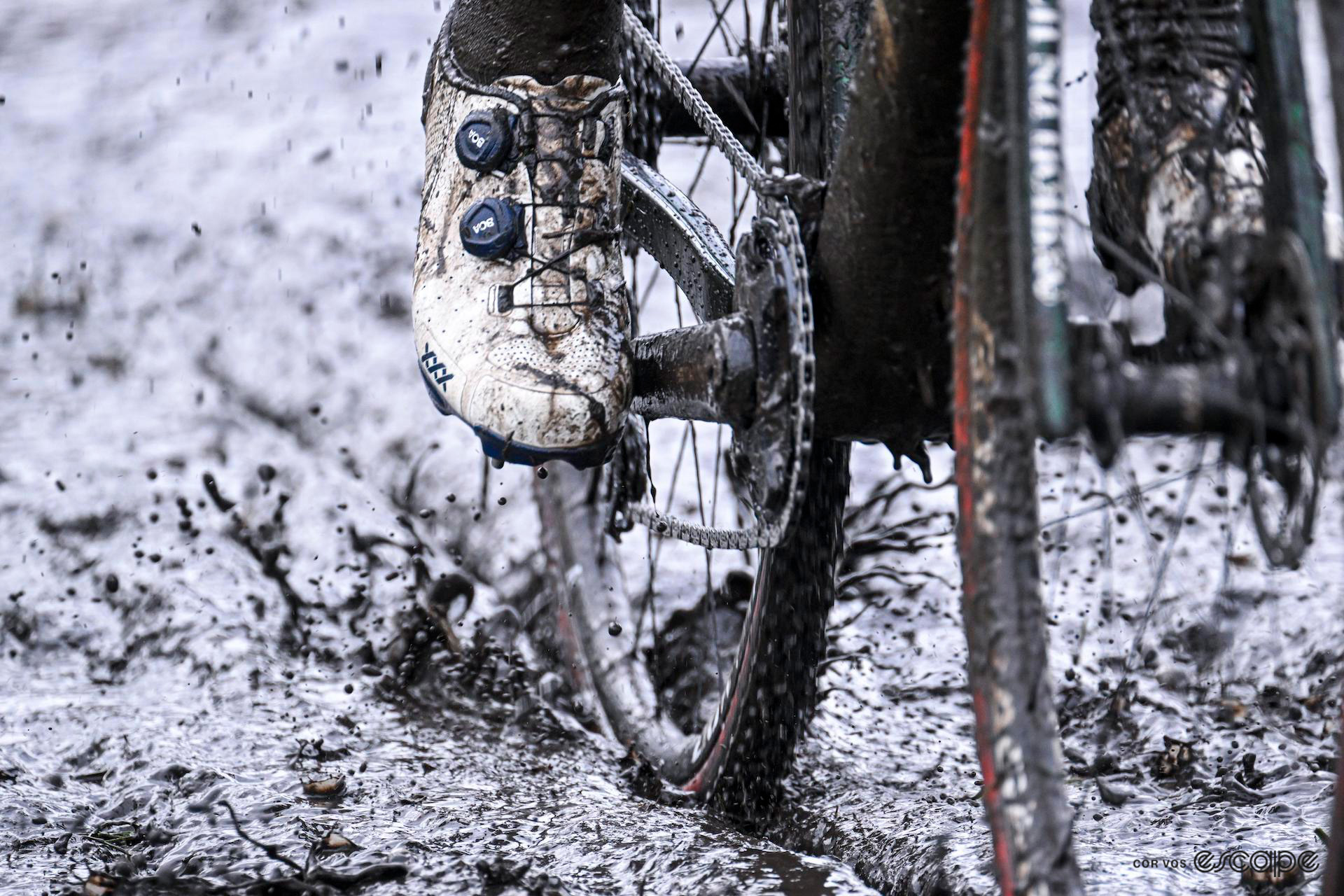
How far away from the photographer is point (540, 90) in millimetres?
1236

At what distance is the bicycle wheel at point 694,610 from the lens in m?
1.46

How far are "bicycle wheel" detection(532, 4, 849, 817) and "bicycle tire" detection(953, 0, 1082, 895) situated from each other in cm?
36

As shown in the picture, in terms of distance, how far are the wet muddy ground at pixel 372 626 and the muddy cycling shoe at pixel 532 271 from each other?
0.46 meters

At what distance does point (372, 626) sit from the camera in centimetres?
216

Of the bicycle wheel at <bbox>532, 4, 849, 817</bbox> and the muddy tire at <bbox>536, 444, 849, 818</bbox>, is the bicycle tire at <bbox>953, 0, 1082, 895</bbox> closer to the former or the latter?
the bicycle wheel at <bbox>532, 4, 849, 817</bbox>

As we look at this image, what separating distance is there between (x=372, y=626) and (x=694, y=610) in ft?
1.79

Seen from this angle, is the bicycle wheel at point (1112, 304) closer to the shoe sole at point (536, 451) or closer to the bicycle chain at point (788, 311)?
the bicycle chain at point (788, 311)

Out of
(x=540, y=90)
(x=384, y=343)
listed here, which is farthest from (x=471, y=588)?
(x=540, y=90)

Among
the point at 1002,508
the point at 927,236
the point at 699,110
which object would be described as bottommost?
the point at 1002,508

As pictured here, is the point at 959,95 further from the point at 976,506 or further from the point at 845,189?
the point at 976,506

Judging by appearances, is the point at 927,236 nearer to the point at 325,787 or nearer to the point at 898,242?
the point at 898,242

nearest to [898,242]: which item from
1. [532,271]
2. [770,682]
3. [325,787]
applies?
[532,271]

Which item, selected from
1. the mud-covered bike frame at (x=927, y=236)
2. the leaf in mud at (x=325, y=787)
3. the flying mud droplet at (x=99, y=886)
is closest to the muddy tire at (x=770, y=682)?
the mud-covered bike frame at (x=927, y=236)

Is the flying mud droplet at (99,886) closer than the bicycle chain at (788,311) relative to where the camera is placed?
No
